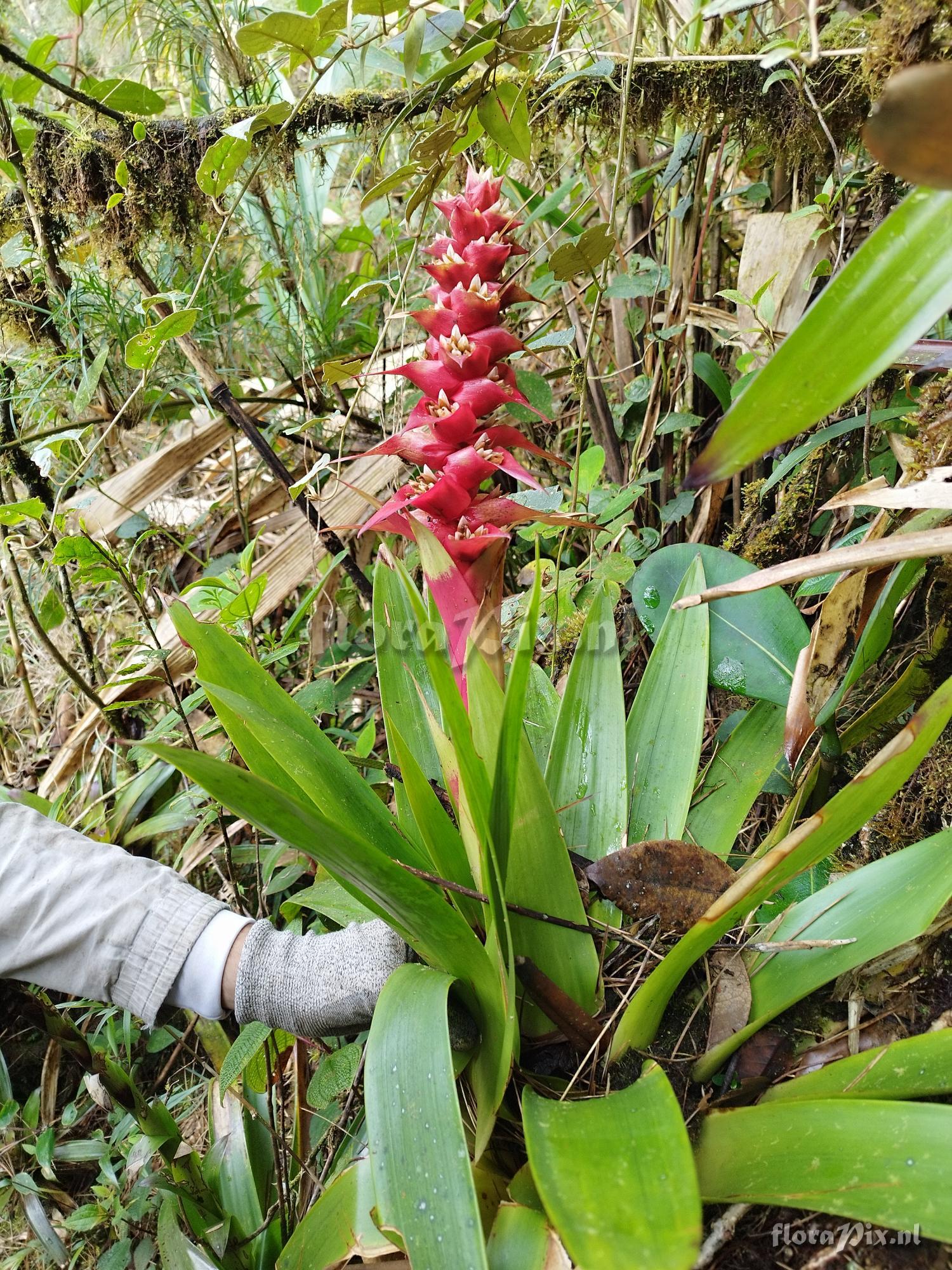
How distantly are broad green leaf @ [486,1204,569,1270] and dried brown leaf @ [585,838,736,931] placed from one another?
28 centimetres

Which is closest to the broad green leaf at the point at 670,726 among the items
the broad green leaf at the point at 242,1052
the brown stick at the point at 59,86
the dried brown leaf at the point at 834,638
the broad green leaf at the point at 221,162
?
the dried brown leaf at the point at 834,638

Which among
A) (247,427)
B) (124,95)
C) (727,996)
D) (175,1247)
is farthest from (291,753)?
(124,95)

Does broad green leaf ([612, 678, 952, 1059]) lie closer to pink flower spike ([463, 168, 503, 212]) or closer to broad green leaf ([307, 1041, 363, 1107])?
broad green leaf ([307, 1041, 363, 1107])

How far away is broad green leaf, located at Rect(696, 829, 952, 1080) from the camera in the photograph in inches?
26.1

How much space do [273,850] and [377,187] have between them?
3.34 ft

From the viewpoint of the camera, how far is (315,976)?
949mm

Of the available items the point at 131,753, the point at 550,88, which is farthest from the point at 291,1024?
the point at 550,88

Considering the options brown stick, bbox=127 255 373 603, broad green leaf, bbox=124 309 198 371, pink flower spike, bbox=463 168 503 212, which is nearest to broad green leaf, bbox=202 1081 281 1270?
brown stick, bbox=127 255 373 603

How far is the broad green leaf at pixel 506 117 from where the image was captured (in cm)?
95

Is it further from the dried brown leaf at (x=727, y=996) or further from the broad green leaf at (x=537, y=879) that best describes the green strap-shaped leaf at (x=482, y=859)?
the dried brown leaf at (x=727, y=996)

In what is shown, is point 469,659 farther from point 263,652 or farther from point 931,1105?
point 263,652

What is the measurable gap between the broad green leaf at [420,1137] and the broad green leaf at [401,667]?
1.20ft

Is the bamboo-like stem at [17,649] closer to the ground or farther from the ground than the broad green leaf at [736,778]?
farther from the ground

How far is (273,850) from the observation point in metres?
1.32
